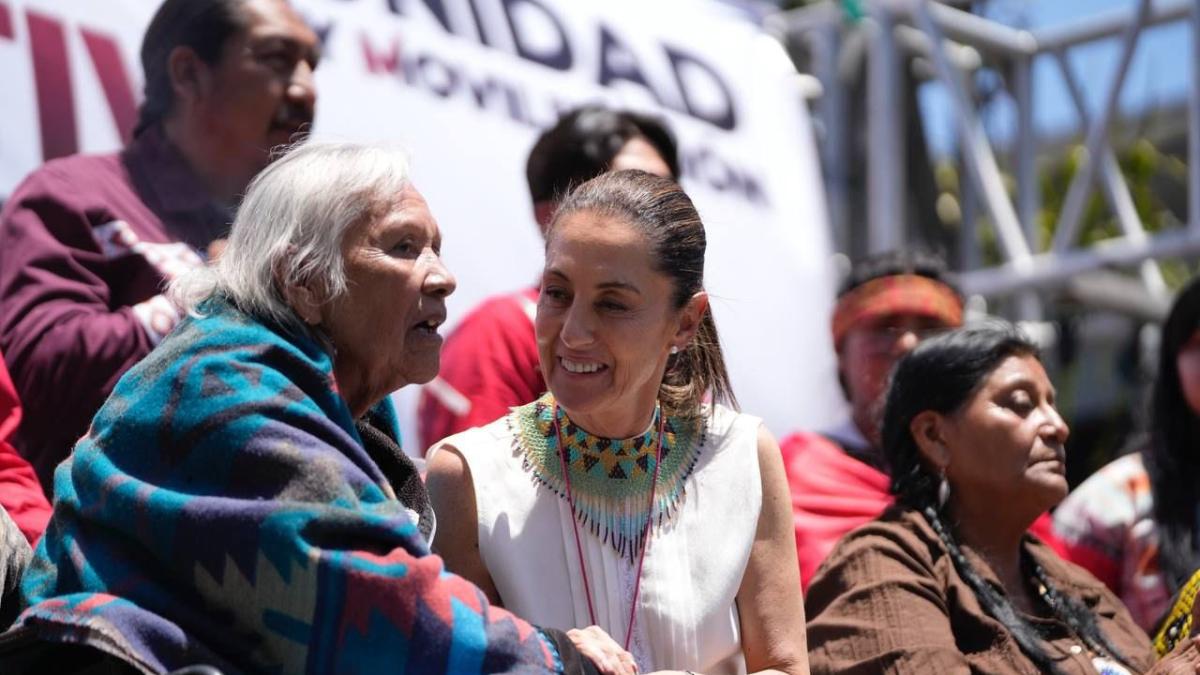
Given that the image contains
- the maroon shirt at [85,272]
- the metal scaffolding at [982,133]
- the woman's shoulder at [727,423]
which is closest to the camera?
the woman's shoulder at [727,423]

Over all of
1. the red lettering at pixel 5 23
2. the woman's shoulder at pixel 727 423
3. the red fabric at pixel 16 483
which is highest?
the red lettering at pixel 5 23

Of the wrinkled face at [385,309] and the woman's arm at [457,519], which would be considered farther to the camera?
the woman's arm at [457,519]

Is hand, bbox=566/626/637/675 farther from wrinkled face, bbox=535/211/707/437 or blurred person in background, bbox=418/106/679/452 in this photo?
blurred person in background, bbox=418/106/679/452

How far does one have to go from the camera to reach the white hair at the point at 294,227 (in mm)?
2385

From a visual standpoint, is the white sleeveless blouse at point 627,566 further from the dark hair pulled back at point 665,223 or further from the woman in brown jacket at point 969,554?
the woman in brown jacket at point 969,554

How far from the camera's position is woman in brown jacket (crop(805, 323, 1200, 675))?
305 cm

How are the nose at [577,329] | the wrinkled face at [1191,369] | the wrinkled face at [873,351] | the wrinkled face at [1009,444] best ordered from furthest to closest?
the wrinkled face at [1191,369] → the wrinkled face at [873,351] → the wrinkled face at [1009,444] → the nose at [577,329]

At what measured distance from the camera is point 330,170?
2.47 meters

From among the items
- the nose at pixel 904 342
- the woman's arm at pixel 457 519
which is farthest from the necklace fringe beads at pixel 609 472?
the nose at pixel 904 342

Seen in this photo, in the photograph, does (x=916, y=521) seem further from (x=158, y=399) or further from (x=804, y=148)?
(x=804, y=148)

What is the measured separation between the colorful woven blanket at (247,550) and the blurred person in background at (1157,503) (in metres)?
2.20

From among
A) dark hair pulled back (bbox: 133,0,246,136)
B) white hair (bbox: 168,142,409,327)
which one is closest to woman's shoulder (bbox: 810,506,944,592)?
white hair (bbox: 168,142,409,327)

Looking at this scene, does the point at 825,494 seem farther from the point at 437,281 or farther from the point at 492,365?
the point at 437,281

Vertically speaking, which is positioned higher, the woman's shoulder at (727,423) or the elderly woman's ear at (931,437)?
the woman's shoulder at (727,423)
